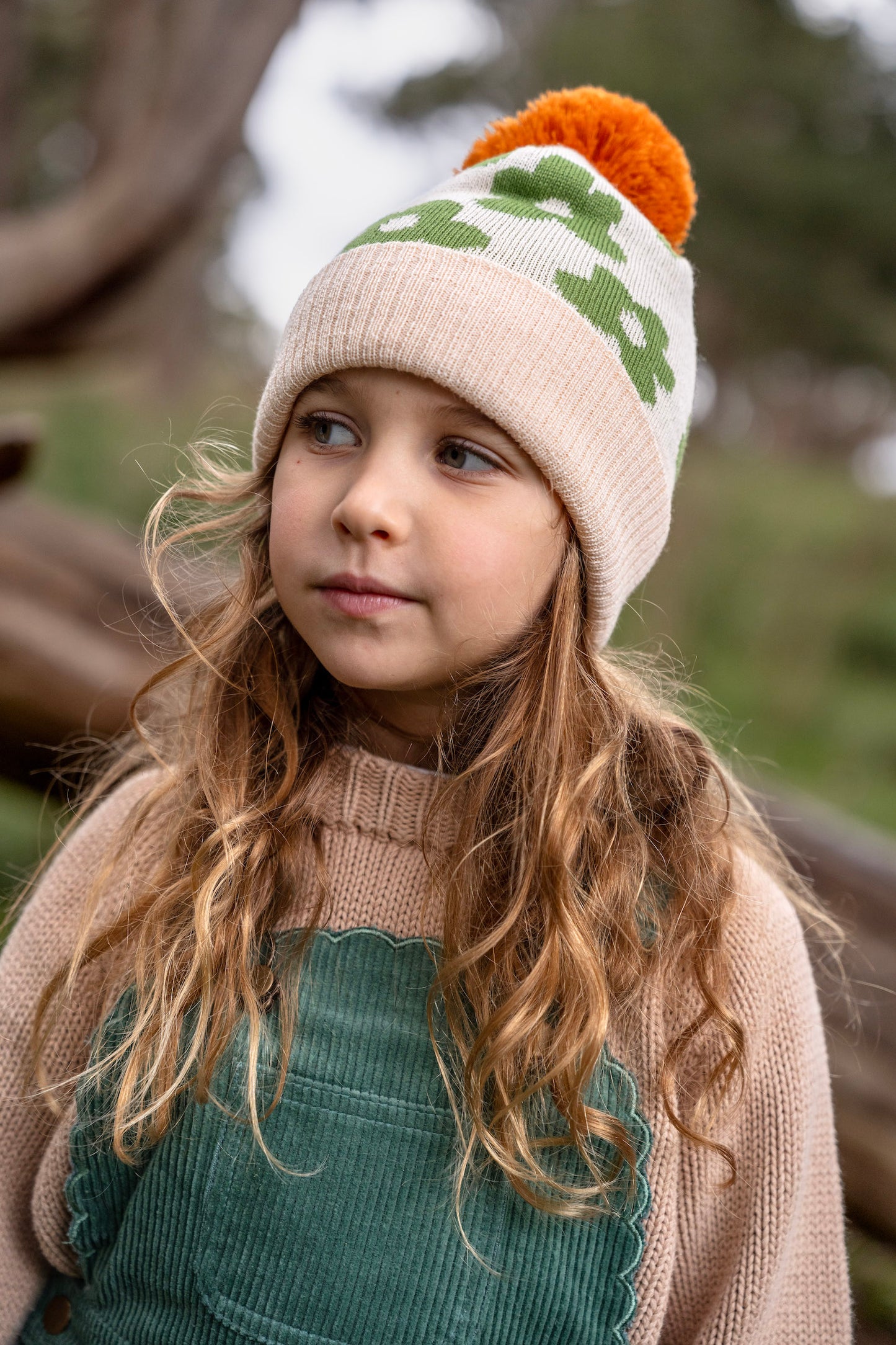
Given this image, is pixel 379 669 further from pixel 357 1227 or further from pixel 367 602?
pixel 357 1227

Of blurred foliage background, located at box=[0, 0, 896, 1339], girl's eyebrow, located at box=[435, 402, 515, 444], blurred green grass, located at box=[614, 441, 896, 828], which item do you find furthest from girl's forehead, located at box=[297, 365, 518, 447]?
blurred green grass, located at box=[614, 441, 896, 828]

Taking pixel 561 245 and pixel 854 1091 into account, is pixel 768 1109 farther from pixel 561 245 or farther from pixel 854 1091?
pixel 561 245

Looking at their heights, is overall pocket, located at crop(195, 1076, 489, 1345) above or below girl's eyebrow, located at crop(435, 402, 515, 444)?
below

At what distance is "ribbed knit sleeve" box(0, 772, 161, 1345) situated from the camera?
1.55m

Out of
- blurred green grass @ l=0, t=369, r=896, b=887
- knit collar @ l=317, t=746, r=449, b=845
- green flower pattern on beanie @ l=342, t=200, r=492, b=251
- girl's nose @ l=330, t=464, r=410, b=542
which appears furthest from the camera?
blurred green grass @ l=0, t=369, r=896, b=887

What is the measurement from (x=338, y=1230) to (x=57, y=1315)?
48 centimetres

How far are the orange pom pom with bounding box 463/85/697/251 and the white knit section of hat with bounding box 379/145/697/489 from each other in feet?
0.12

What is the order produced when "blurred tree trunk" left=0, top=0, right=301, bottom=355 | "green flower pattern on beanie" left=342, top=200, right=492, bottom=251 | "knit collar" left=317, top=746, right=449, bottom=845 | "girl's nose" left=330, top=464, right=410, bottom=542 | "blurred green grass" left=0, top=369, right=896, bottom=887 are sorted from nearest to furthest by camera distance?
"girl's nose" left=330, top=464, right=410, bottom=542 → "green flower pattern on beanie" left=342, top=200, right=492, bottom=251 → "knit collar" left=317, top=746, right=449, bottom=845 → "blurred tree trunk" left=0, top=0, right=301, bottom=355 → "blurred green grass" left=0, top=369, right=896, bottom=887

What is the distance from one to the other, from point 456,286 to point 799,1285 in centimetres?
136

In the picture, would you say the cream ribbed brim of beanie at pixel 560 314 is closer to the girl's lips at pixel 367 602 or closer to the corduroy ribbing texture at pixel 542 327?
the corduroy ribbing texture at pixel 542 327

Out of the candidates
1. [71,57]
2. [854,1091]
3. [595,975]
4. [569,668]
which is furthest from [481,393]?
[71,57]

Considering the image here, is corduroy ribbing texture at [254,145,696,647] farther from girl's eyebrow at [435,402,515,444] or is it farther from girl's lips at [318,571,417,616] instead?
girl's lips at [318,571,417,616]

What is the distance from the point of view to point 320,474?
1409 millimetres

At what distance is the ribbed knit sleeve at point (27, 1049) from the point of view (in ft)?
5.10
